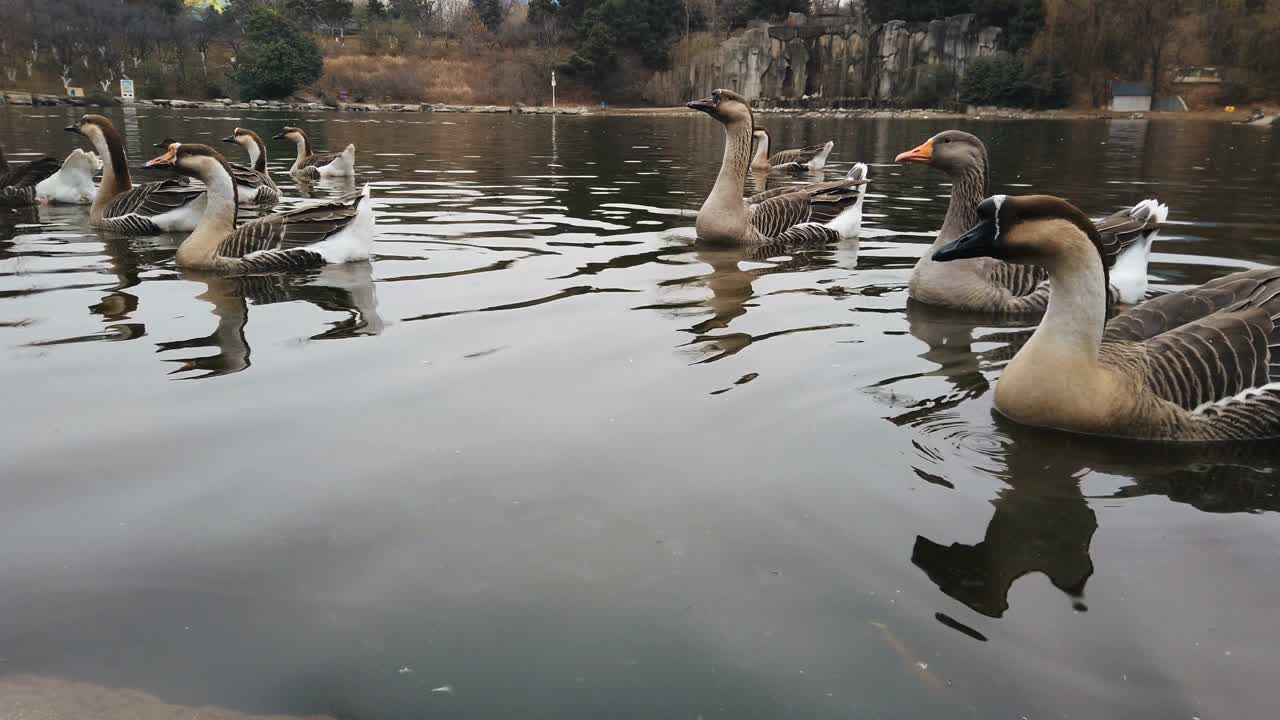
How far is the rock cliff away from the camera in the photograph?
86.7 m

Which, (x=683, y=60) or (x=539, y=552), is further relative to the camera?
(x=683, y=60)

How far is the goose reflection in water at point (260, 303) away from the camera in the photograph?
227 inches

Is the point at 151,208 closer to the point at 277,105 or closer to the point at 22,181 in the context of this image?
the point at 22,181

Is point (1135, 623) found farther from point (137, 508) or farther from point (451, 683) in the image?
point (137, 508)

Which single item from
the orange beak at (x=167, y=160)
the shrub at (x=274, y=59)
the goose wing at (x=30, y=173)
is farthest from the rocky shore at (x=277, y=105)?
the orange beak at (x=167, y=160)

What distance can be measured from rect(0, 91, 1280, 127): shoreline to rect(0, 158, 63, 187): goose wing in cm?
6306

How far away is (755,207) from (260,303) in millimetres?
5586

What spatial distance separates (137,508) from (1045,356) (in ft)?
14.4

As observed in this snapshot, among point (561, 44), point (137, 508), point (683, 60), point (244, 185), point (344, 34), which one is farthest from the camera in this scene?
point (344, 34)

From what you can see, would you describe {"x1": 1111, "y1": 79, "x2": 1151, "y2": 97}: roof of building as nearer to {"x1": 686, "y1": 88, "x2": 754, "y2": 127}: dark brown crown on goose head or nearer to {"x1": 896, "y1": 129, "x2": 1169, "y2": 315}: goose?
{"x1": 686, "y1": 88, "x2": 754, "y2": 127}: dark brown crown on goose head

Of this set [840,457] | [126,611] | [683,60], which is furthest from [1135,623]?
[683,60]

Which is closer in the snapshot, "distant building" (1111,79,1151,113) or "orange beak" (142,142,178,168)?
"orange beak" (142,142,178,168)

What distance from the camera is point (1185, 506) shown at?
12.6ft

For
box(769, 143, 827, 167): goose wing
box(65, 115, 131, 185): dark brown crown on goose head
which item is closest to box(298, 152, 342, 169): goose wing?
box(65, 115, 131, 185): dark brown crown on goose head
